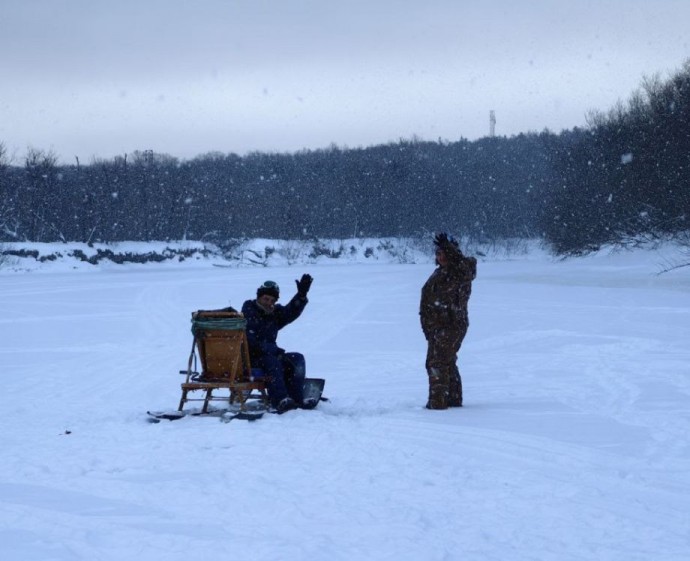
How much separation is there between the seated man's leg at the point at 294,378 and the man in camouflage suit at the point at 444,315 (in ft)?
4.34

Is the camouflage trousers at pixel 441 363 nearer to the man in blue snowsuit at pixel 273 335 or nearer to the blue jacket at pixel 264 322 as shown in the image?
the man in blue snowsuit at pixel 273 335

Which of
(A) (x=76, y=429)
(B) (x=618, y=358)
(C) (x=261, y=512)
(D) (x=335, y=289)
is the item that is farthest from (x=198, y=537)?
(D) (x=335, y=289)

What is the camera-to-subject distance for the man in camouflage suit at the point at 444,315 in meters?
9.23

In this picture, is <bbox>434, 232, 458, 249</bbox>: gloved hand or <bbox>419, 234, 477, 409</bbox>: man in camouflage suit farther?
<bbox>419, 234, 477, 409</bbox>: man in camouflage suit

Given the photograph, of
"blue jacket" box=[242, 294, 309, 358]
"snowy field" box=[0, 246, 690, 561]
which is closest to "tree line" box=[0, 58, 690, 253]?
"snowy field" box=[0, 246, 690, 561]

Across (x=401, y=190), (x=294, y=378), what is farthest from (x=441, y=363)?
(x=401, y=190)

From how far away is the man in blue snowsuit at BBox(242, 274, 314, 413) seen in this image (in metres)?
9.10

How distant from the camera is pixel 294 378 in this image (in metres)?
9.28

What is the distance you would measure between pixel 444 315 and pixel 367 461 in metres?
2.79

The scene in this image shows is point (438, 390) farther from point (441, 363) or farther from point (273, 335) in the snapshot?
point (273, 335)

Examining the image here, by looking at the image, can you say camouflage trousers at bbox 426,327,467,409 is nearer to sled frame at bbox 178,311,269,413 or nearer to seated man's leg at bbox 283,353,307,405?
seated man's leg at bbox 283,353,307,405

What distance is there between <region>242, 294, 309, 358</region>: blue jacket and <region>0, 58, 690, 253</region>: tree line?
32738 mm

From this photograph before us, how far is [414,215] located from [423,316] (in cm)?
8935

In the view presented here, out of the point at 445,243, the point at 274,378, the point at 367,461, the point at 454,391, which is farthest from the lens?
the point at 454,391
